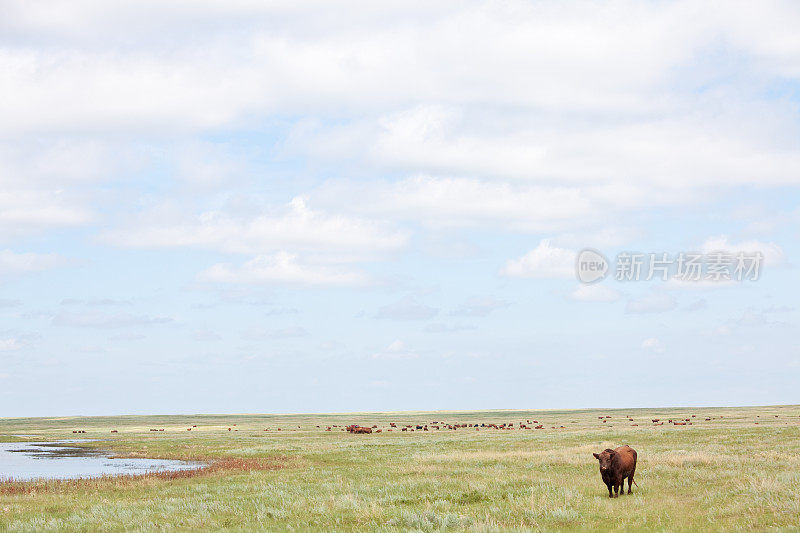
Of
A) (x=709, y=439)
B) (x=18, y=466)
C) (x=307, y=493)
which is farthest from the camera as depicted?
(x=18, y=466)

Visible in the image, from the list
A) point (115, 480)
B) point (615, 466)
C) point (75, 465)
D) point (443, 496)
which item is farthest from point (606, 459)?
point (75, 465)

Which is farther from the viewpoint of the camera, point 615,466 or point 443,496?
point 443,496

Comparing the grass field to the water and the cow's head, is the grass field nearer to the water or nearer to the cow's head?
the cow's head

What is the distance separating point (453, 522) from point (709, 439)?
102ft

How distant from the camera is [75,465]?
42906mm

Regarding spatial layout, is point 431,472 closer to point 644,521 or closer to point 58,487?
point 644,521

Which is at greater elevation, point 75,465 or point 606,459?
point 606,459

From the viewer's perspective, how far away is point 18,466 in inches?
A: 1706

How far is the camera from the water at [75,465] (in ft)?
119

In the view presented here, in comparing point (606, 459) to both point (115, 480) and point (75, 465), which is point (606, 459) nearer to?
point (115, 480)

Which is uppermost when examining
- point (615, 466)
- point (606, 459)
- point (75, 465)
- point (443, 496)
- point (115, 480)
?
point (606, 459)

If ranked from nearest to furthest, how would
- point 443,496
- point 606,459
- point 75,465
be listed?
point 606,459
point 443,496
point 75,465

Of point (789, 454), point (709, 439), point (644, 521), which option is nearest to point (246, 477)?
point (644, 521)

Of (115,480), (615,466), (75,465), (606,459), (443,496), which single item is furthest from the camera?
(75,465)
